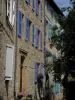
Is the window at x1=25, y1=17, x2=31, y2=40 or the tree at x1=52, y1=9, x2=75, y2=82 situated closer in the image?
the tree at x1=52, y1=9, x2=75, y2=82

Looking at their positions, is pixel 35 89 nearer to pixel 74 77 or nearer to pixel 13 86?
pixel 74 77

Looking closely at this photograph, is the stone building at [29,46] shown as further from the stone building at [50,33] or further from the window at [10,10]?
the window at [10,10]

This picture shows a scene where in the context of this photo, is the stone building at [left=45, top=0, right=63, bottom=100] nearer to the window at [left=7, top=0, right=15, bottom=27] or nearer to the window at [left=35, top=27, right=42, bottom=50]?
the window at [left=35, top=27, right=42, bottom=50]

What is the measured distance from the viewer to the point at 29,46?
23922mm

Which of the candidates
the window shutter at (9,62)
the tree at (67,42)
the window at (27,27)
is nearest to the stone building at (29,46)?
the window at (27,27)

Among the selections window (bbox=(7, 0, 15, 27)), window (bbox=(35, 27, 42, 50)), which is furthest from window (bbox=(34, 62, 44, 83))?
window (bbox=(7, 0, 15, 27))

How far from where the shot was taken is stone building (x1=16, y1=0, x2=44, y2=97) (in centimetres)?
2172

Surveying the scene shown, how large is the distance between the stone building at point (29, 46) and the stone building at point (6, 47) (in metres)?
2.73

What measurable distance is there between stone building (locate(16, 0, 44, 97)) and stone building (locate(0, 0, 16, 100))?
2726mm

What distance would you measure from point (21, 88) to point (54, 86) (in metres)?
12.0

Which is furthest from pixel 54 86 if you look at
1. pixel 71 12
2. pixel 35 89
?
pixel 71 12

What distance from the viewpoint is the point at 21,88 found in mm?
22406

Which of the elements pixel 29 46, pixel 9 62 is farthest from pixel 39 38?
pixel 9 62

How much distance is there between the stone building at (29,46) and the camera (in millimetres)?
21722
